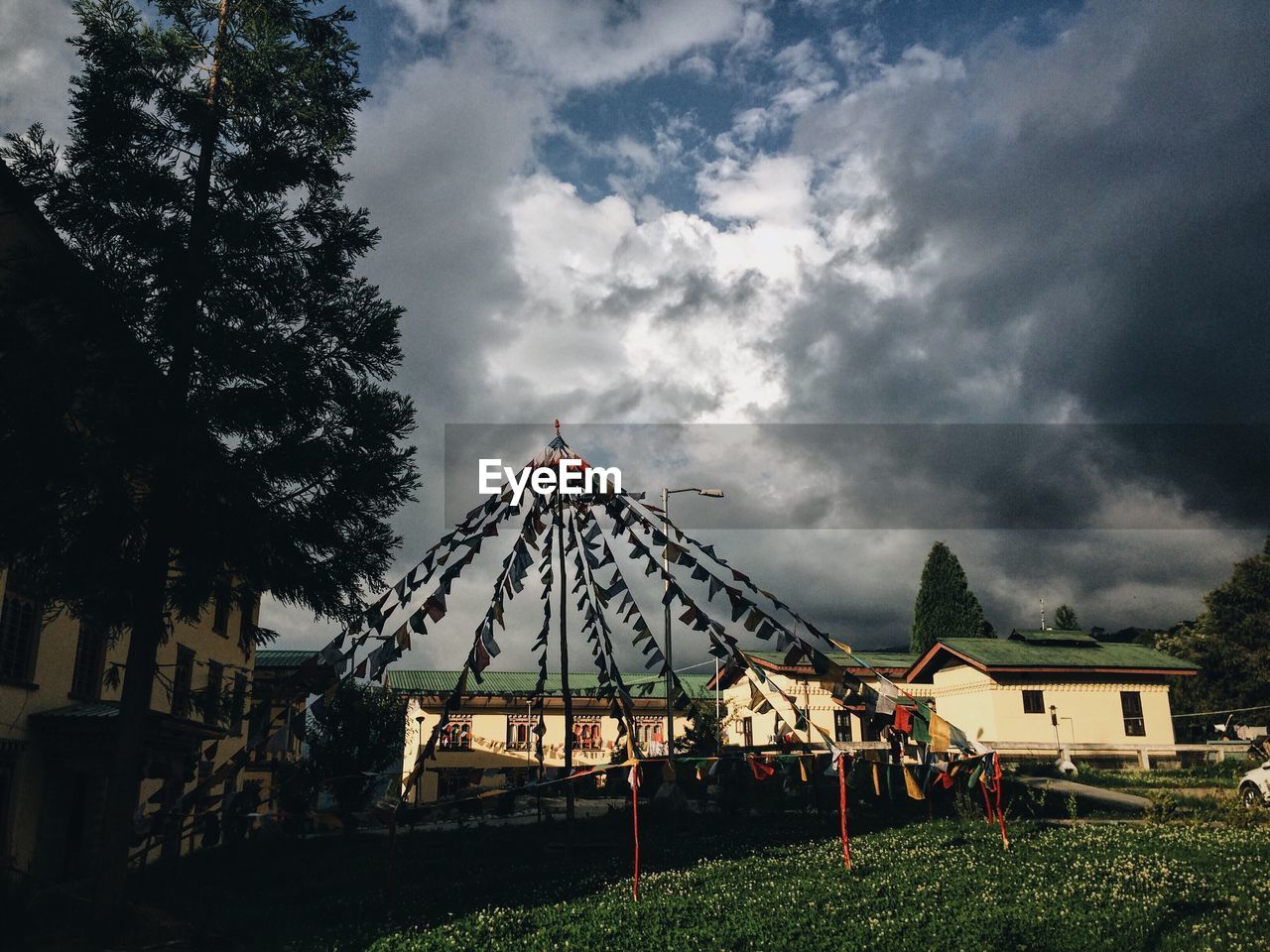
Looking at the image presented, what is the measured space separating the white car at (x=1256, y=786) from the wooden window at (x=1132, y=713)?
1925 centimetres

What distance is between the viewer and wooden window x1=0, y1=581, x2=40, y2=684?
756 inches

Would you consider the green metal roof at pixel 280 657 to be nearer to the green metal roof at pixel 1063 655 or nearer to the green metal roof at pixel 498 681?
the green metal roof at pixel 498 681

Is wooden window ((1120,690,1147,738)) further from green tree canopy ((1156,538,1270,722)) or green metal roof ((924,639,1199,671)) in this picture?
green tree canopy ((1156,538,1270,722))

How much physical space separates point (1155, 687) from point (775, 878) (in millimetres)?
32147

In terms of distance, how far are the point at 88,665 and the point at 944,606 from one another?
5604 centimetres

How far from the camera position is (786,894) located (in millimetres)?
12352

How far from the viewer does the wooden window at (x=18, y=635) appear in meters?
19.2

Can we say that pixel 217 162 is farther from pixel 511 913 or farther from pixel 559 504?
pixel 511 913

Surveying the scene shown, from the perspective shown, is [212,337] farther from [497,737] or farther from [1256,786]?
[497,737]

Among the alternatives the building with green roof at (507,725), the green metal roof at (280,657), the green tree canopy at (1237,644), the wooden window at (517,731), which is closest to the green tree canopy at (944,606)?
the green tree canopy at (1237,644)

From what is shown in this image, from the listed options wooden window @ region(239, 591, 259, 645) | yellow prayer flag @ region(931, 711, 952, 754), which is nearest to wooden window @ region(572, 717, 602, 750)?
wooden window @ region(239, 591, 259, 645)

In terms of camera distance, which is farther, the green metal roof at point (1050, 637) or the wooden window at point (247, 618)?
the green metal roof at point (1050, 637)

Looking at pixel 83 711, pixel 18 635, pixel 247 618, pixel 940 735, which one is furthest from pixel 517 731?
pixel 940 735

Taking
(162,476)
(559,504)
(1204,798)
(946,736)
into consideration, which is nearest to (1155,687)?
(1204,798)
